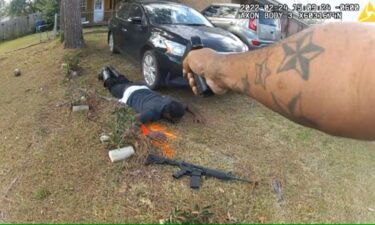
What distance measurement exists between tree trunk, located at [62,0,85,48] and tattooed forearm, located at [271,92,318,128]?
8157 mm

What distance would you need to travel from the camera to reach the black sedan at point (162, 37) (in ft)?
19.2

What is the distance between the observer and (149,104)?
4902 mm

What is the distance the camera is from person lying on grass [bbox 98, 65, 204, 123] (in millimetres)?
4809

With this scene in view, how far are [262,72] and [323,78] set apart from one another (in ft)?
0.79

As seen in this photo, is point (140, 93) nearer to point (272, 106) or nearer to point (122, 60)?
point (122, 60)

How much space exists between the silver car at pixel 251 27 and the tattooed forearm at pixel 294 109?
9.32m

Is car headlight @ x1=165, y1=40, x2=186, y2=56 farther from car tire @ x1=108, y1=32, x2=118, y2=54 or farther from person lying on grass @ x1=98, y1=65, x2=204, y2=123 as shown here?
car tire @ x1=108, y1=32, x2=118, y2=54

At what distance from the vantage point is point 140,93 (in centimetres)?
527

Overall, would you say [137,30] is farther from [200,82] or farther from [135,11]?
[200,82]

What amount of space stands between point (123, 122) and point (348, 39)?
3734mm

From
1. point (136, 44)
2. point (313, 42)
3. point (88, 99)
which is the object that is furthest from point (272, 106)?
point (136, 44)

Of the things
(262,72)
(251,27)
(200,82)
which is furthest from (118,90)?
(251,27)

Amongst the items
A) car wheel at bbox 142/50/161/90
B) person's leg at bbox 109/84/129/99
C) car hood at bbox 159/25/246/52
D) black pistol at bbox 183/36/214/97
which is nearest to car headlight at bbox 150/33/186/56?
car hood at bbox 159/25/246/52

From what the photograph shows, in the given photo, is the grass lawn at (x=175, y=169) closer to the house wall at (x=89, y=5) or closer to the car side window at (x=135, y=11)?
the car side window at (x=135, y=11)
